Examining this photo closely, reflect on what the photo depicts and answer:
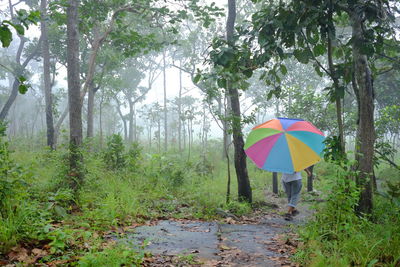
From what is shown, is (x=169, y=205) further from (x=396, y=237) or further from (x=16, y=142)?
(x=16, y=142)

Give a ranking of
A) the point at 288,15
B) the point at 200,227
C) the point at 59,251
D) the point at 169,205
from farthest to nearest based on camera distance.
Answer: the point at 169,205 → the point at 200,227 → the point at 288,15 → the point at 59,251

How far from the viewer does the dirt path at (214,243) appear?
11.5 ft

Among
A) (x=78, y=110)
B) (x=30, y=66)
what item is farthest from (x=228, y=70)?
(x=30, y=66)

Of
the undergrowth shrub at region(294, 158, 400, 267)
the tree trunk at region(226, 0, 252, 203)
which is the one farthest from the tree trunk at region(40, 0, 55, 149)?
the undergrowth shrub at region(294, 158, 400, 267)

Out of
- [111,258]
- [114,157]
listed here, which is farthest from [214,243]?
[114,157]

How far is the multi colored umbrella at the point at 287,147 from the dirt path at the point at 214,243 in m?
1.16

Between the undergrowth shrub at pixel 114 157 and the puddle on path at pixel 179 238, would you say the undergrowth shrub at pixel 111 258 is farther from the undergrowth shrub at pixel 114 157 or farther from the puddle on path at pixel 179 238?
the undergrowth shrub at pixel 114 157

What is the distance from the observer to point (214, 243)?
4.32m

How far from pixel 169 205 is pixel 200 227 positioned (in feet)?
4.92

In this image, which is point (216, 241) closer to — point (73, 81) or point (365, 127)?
point (365, 127)

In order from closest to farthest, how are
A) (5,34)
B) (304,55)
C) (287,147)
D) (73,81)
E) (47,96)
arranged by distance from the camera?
(5,34)
(304,55)
(287,147)
(73,81)
(47,96)

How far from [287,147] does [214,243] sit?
249 centimetres

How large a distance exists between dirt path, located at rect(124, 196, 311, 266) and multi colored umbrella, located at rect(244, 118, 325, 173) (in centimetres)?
116

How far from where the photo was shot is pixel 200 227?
5336mm
